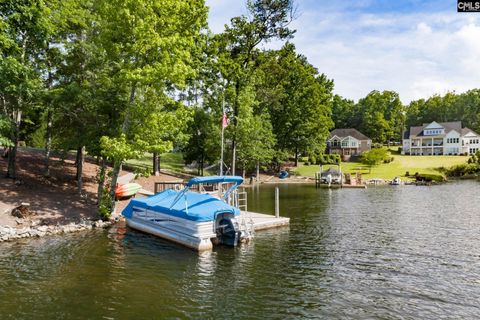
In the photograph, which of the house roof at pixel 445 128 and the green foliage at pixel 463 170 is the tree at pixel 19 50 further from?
the house roof at pixel 445 128

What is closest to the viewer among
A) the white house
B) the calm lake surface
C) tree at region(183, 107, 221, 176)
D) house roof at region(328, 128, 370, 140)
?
the calm lake surface

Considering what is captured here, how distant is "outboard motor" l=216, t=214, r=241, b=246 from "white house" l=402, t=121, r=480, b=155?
367ft

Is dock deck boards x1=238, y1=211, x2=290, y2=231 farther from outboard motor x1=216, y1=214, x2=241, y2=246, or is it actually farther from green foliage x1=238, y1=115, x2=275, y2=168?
green foliage x1=238, y1=115, x2=275, y2=168

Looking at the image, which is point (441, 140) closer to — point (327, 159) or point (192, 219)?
point (327, 159)

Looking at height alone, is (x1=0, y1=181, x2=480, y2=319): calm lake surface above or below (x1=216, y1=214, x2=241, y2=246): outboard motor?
below

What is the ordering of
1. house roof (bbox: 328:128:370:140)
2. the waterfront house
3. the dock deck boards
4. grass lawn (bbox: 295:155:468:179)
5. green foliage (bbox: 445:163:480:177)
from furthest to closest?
house roof (bbox: 328:128:370:140) < the waterfront house < green foliage (bbox: 445:163:480:177) < grass lawn (bbox: 295:155:468:179) < the dock deck boards

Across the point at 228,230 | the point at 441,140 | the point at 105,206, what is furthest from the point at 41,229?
the point at 441,140

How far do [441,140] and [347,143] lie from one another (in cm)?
3107

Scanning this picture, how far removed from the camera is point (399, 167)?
87.4 meters

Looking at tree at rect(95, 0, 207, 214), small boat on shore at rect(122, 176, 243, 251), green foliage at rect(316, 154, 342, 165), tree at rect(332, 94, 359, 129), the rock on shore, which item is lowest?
the rock on shore

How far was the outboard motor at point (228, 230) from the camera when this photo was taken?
22.4 meters

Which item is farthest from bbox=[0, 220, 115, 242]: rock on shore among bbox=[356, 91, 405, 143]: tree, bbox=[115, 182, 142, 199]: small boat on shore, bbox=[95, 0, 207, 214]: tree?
bbox=[356, 91, 405, 143]: tree

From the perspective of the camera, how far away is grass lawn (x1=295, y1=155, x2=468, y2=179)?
261 feet

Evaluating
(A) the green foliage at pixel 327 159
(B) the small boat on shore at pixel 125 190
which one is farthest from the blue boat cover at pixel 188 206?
(A) the green foliage at pixel 327 159
